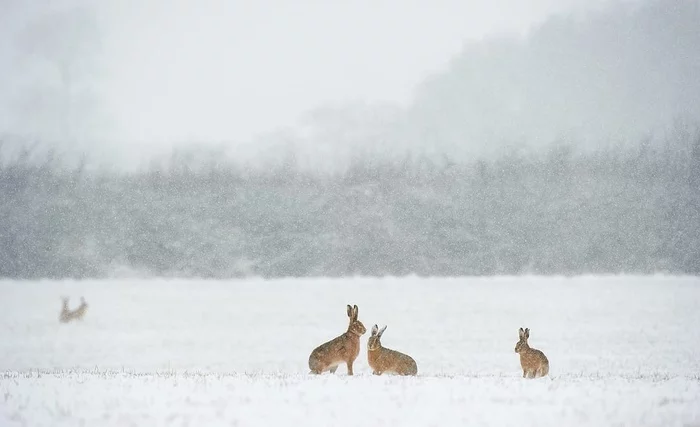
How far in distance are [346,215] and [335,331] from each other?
1473 millimetres

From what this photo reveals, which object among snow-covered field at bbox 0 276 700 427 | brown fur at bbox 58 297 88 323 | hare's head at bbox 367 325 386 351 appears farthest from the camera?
brown fur at bbox 58 297 88 323

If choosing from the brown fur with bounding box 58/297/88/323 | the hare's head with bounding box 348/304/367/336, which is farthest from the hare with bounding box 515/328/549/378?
the brown fur with bounding box 58/297/88/323

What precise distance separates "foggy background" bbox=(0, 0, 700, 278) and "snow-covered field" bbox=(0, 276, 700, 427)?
0.25m

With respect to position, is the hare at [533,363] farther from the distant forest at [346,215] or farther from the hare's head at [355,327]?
the distant forest at [346,215]

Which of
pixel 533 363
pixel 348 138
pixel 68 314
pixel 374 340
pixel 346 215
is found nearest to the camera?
pixel 374 340

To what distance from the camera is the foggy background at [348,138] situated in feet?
27.8

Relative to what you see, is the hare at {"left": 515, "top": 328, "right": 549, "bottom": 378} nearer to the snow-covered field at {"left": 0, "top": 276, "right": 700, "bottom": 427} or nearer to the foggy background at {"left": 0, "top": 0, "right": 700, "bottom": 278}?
the snow-covered field at {"left": 0, "top": 276, "right": 700, "bottom": 427}

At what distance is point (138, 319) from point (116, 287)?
1.99 ft

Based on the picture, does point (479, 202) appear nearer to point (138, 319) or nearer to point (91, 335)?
point (138, 319)

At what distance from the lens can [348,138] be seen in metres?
9.15

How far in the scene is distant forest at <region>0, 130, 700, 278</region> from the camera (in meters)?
8.80

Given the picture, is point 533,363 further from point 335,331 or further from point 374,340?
point 335,331

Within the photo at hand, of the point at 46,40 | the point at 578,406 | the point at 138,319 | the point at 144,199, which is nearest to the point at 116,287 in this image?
the point at 138,319

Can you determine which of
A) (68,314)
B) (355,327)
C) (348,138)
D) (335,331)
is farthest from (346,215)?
(68,314)
